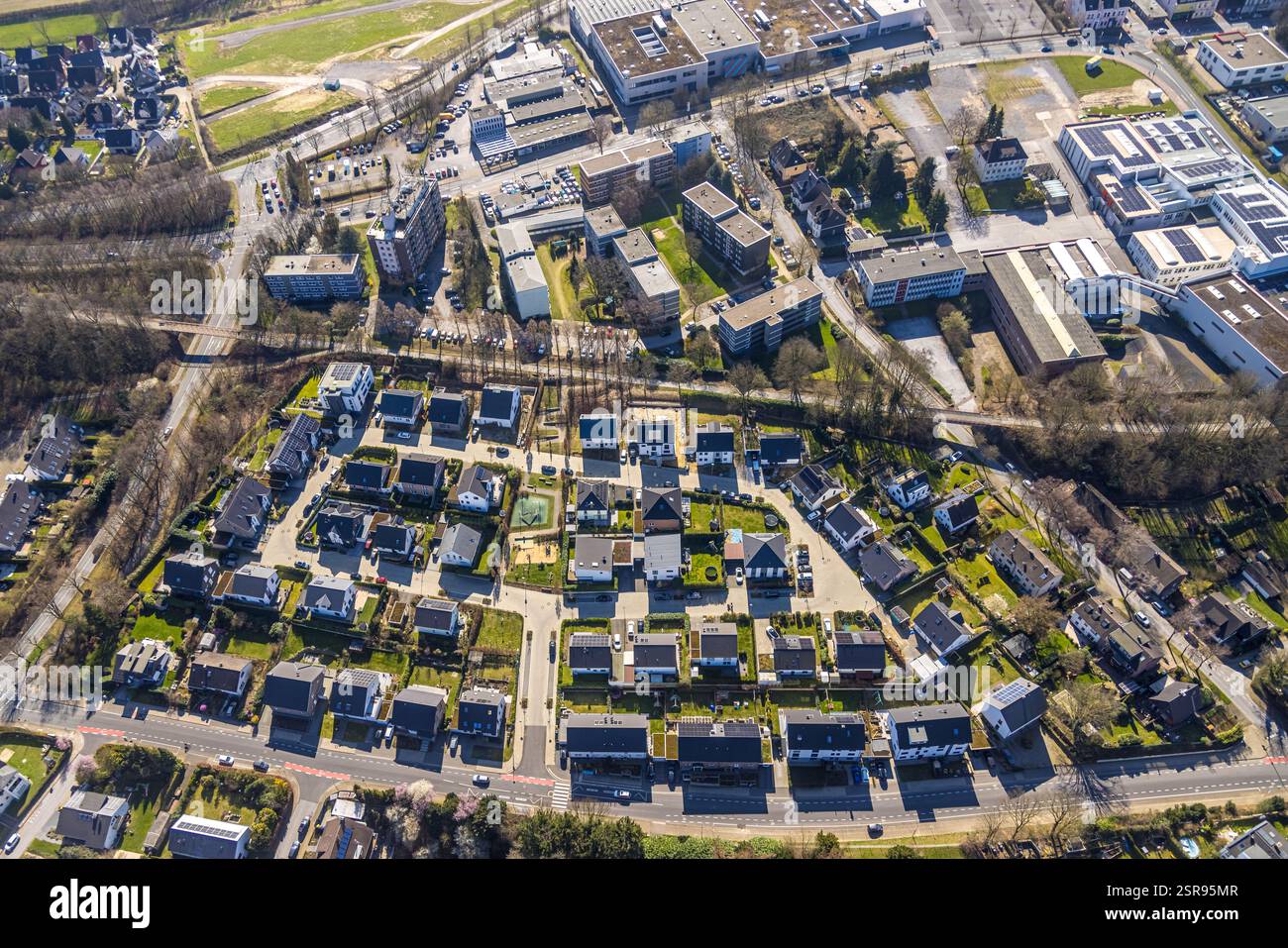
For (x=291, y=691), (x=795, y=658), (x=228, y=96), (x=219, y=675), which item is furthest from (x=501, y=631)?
(x=228, y=96)

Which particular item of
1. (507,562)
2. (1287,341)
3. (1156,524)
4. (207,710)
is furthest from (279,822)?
(1287,341)

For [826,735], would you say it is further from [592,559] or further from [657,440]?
[657,440]

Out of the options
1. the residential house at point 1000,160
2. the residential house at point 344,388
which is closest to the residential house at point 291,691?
the residential house at point 344,388

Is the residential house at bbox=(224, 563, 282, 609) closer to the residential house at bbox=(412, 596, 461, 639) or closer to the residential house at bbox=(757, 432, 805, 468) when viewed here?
the residential house at bbox=(412, 596, 461, 639)

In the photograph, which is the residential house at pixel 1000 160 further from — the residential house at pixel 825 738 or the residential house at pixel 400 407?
the residential house at pixel 825 738

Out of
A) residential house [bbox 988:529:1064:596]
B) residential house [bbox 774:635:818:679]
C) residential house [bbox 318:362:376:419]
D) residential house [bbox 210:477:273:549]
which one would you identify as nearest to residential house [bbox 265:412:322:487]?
residential house [bbox 210:477:273:549]

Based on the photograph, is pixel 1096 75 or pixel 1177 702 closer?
pixel 1177 702
